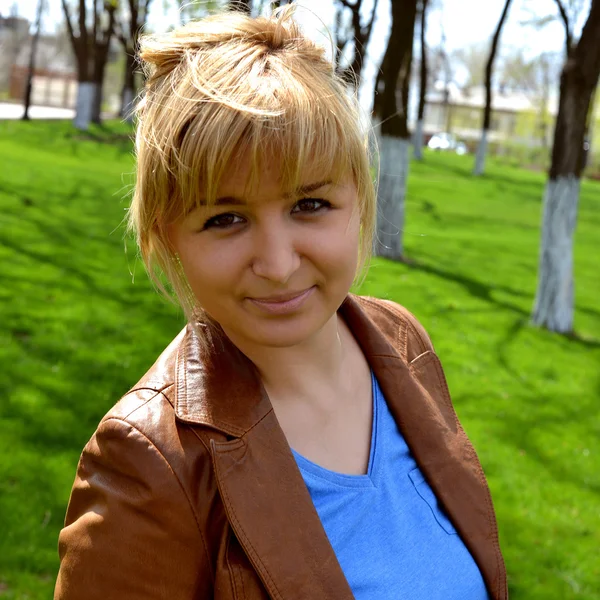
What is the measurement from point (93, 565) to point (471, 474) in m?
0.87

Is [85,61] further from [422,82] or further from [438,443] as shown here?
[438,443]

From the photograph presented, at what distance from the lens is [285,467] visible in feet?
4.93

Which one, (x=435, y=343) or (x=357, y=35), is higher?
(x=357, y=35)

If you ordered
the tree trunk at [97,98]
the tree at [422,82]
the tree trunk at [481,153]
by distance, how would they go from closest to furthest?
the tree at [422,82]
the tree trunk at [481,153]
the tree trunk at [97,98]

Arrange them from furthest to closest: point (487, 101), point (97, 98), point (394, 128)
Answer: point (97, 98)
point (487, 101)
point (394, 128)

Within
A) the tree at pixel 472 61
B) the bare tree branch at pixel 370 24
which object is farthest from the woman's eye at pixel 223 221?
the tree at pixel 472 61

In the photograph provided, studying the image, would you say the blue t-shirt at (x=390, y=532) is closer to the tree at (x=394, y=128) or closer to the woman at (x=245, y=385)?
the woman at (x=245, y=385)

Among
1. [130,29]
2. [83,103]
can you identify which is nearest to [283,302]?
[83,103]

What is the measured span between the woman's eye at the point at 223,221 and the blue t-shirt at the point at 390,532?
1.52ft

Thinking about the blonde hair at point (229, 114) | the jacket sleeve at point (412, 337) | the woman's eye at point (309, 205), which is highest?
the blonde hair at point (229, 114)

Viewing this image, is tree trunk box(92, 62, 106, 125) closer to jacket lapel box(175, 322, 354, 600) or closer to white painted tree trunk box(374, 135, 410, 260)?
white painted tree trunk box(374, 135, 410, 260)

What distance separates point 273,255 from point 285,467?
0.38 meters

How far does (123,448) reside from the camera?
1.38 meters

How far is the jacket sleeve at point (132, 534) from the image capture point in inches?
52.7
